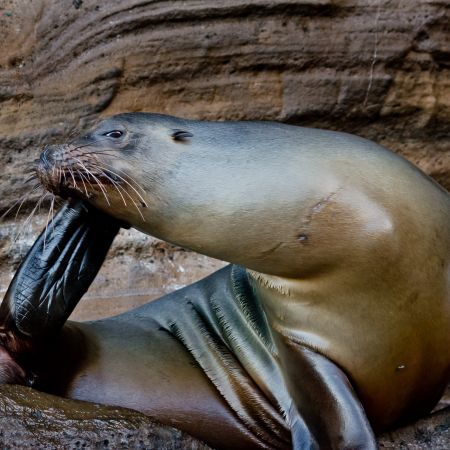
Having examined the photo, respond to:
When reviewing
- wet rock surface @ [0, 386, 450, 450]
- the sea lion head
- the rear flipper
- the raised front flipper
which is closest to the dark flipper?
the rear flipper

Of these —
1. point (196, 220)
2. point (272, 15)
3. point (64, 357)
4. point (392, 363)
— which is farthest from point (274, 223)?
point (272, 15)

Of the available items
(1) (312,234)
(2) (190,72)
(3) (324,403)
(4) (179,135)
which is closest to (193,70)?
(2) (190,72)

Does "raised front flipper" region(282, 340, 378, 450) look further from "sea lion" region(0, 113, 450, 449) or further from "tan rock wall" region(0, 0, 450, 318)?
"tan rock wall" region(0, 0, 450, 318)

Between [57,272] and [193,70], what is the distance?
1734 mm

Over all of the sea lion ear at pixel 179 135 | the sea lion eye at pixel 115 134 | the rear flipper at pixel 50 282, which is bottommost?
the rear flipper at pixel 50 282

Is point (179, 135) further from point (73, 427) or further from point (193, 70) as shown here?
point (193, 70)

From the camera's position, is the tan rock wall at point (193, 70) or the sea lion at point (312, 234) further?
the tan rock wall at point (193, 70)

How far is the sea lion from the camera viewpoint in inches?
123

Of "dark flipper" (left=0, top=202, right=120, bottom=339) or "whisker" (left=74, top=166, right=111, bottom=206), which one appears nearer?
"whisker" (left=74, top=166, right=111, bottom=206)

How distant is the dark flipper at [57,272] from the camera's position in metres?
3.44

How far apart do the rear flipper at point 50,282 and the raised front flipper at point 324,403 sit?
699 millimetres

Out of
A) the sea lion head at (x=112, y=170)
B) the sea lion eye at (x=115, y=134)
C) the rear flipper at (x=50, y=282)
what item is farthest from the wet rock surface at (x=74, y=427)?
the sea lion eye at (x=115, y=134)

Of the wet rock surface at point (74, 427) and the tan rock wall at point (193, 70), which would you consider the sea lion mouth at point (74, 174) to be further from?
the tan rock wall at point (193, 70)

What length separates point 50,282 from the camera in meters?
3.46
